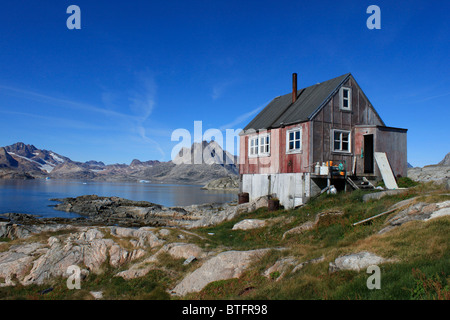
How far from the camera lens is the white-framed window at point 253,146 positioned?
107 ft

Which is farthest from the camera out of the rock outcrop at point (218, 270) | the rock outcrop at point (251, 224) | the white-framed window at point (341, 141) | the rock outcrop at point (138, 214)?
the rock outcrop at point (138, 214)

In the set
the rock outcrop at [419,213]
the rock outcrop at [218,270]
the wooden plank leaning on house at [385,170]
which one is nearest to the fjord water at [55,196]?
the rock outcrop at [218,270]

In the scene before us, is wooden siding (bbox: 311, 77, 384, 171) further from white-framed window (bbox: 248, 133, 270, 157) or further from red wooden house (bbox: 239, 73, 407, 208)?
white-framed window (bbox: 248, 133, 270, 157)

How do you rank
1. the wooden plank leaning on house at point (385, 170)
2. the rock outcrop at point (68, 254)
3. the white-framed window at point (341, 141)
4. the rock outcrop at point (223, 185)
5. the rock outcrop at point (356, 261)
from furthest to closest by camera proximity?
the rock outcrop at point (223, 185), the white-framed window at point (341, 141), the wooden plank leaning on house at point (385, 170), the rock outcrop at point (68, 254), the rock outcrop at point (356, 261)

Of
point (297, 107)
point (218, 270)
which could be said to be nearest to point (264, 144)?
point (297, 107)

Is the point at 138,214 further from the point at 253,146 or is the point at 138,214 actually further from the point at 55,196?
the point at 55,196

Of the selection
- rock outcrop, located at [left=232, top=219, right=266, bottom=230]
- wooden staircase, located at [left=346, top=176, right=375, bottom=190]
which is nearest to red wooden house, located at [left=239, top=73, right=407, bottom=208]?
wooden staircase, located at [left=346, top=176, right=375, bottom=190]

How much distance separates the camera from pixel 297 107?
2978 cm

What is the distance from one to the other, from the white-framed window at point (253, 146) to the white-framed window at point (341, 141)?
7.85m

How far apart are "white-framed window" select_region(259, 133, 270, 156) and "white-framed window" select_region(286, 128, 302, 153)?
2.73 meters

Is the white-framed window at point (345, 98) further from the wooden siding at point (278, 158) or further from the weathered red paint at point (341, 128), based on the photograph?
the wooden siding at point (278, 158)
